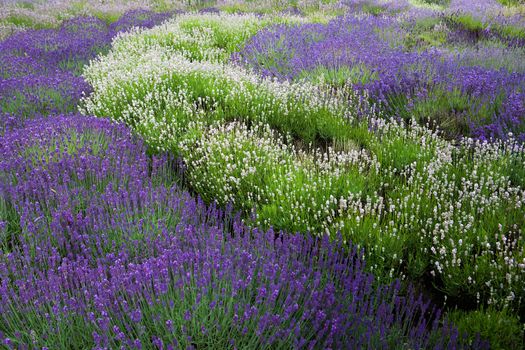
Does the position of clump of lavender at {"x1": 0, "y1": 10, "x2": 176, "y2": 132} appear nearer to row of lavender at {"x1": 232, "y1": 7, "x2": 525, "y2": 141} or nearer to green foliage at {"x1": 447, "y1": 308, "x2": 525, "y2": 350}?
row of lavender at {"x1": 232, "y1": 7, "x2": 525, "y2": 141}

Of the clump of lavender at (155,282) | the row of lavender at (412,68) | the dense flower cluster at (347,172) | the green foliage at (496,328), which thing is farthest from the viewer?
the row of lavender at (412,68)

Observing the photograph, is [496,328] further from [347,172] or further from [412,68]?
[412,68]

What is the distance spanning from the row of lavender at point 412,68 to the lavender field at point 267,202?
35mm

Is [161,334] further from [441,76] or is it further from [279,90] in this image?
[441,76]

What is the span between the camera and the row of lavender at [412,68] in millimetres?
4703

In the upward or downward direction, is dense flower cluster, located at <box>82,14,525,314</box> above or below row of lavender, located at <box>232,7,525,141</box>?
below

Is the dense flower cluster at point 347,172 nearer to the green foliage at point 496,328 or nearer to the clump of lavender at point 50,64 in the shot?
the green foliage at point 496,328

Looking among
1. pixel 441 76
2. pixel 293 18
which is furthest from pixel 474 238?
pixel 293 18

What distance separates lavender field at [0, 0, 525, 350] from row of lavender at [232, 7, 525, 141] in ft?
0.11

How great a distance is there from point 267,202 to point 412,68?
3395 millimetres

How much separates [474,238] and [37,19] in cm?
1156

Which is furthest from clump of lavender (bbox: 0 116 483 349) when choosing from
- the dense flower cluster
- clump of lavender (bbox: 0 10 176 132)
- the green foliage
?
clump of lavender (bbox: 0 10 176 132)

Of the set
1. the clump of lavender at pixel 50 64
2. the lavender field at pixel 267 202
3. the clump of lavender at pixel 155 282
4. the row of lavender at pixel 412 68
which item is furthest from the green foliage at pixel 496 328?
the clump of lavender at pixel 50 64

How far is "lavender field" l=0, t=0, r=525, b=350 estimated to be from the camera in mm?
2207
